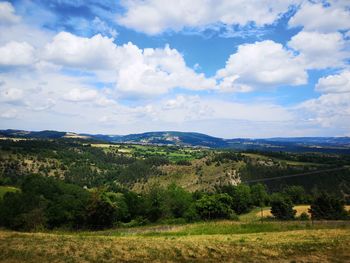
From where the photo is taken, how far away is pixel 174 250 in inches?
950

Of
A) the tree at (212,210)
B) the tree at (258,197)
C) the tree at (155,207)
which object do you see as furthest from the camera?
the tree at (258,197)

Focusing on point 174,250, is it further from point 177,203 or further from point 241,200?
point 241,200

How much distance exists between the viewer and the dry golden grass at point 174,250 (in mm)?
22297

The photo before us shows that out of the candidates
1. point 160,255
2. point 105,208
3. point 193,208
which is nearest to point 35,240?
point 160,255

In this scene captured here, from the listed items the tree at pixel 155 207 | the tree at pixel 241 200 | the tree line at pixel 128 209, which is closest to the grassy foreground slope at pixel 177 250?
the tree line at pixel 128 209

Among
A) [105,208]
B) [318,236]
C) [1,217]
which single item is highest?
[318,236]

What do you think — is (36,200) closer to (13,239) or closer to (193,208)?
(193,208)

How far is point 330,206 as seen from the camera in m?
89.9

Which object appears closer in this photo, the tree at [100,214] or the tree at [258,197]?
the tree at [100,214]

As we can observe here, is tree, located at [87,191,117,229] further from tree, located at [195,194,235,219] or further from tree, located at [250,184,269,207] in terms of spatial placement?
tree, located at [250,184,269,207]

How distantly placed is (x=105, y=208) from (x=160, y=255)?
4354 cm

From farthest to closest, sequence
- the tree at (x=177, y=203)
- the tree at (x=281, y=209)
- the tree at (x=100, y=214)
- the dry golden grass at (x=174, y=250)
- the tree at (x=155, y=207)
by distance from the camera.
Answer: the tree at (x=281, y=209)
the tree at (x=177, y=203)
the tree at (x=155, y=207)
the tree at (x=100, y=214)
the dry golden grass at (x=174, y=250)

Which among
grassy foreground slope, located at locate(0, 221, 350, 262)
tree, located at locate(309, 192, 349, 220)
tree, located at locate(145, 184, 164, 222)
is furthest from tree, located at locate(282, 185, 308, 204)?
grassy foreground slope, located at locate(0, 221, 350, 262)

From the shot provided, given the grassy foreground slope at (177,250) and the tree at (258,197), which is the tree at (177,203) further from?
the grassy foreground slope at (177,250)
